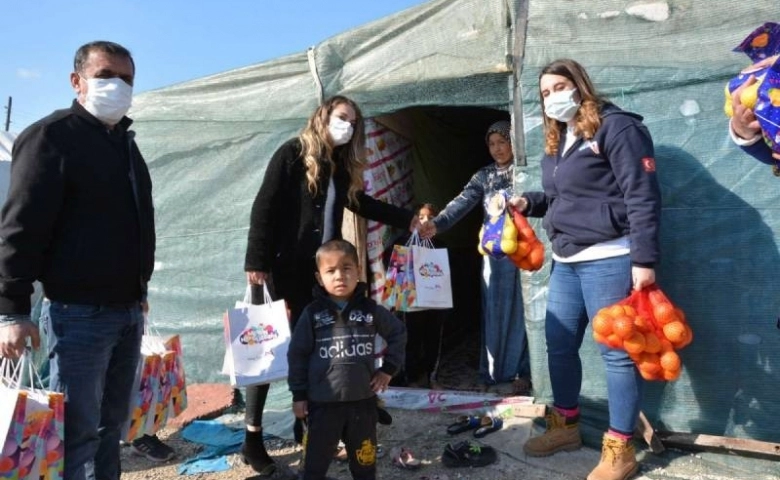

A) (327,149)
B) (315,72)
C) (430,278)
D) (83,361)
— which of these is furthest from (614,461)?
(315,72)

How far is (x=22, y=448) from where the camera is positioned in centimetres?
222

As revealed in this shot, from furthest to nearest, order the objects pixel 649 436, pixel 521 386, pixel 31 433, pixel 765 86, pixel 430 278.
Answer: pixel 521 386, pixel 430 278, pixel 649 436, pixel 31 433, pixel 765 86

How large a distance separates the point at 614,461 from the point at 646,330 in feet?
2.29

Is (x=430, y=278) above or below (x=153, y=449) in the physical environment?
above

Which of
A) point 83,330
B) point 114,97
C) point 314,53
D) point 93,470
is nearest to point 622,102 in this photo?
point 314,53

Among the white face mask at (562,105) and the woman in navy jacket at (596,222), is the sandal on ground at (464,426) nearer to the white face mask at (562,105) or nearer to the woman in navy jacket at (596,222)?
the woman in navy jacket at (596,222)

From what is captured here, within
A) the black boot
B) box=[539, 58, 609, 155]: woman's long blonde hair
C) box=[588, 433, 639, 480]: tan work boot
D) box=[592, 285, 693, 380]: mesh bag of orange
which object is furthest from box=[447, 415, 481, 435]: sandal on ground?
box=[539, 58, 609, 155]: woman's long blonde hair

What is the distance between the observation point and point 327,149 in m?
3.28

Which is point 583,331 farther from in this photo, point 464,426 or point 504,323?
point 504,323

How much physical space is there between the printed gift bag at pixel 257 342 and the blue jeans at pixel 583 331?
138 cm

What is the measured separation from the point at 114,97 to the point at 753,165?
3.05 meters

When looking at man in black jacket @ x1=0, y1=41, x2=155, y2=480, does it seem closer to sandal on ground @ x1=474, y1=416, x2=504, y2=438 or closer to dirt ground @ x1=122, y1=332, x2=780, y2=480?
dirt ground @ x1=122, y1=332, x2=780, y2=480

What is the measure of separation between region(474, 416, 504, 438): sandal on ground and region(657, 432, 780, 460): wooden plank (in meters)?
0.89

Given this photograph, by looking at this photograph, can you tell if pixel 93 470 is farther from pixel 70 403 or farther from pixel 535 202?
pixel 535 202
